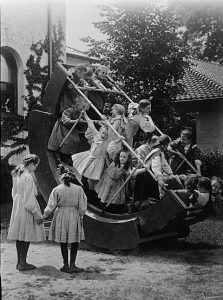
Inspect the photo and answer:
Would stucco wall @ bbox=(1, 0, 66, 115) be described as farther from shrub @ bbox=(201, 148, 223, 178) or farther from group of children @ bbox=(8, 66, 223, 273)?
shrub @ bbox=(201, 148, 223, 178)

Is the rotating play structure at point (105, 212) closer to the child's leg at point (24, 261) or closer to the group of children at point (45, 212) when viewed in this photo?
the group of children at point (45, 212)

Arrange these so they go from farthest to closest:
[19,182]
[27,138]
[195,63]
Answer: [195,63]
[27,138]
[19,182]

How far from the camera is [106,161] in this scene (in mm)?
6062

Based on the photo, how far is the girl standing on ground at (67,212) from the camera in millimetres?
4812

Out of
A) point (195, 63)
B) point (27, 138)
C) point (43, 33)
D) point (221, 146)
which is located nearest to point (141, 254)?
point (221, 146)

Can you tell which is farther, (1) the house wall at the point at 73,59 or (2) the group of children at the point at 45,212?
(1) the house wall at the point at 73,59

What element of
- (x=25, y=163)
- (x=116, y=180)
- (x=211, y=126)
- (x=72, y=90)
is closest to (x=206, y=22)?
(x=211, y=126)

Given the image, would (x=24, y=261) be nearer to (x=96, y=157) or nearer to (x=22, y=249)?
(x=22, y=249)

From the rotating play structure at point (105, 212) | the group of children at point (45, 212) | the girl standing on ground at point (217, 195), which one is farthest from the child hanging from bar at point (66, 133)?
the girl standing on ground at point (217, 195)

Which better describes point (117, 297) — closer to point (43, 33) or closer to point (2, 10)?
point (2, 10)

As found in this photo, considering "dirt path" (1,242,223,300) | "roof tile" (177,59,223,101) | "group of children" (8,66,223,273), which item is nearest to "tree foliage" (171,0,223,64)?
"roof tile" (177,59,223,101)

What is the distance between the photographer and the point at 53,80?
243 inches

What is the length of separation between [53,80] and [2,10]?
1.95m

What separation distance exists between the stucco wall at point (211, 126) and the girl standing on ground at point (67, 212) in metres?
1.61
